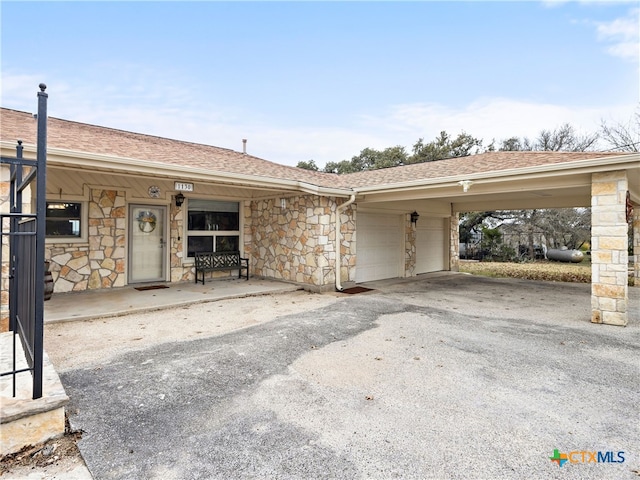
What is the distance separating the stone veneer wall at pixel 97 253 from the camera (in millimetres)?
6703

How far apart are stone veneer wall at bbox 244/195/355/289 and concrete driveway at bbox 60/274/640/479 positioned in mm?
2987

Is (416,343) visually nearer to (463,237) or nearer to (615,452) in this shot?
(615,452)

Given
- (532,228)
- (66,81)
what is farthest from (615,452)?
(532,228)

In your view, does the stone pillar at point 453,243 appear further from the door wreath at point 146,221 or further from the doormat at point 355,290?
the door wreath at point 146,221

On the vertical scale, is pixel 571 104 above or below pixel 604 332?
above

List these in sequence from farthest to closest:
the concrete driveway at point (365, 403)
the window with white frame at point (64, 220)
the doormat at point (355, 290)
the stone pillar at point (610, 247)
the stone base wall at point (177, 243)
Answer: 1. the stone base wall at point (177, 243)
2. the doormat at point (355, 290)
3. the window with white frame at point (64, 220)
4. the stone pillar at point (610, 247)
5. the concrete driveway at point (365, 403)

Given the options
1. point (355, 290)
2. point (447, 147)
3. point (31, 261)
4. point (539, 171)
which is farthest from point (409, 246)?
point (447, 147)

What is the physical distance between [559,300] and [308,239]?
5662 mm

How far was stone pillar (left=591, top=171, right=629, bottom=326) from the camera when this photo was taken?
16.6ft

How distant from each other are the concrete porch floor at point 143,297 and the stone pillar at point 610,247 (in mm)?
5614

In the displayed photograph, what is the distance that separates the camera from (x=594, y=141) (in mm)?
17672

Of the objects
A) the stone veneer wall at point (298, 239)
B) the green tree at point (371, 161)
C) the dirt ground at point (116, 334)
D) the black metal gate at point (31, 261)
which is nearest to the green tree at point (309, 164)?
the green tree at point (371, 161)

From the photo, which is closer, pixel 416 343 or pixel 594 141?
pixel 416 343

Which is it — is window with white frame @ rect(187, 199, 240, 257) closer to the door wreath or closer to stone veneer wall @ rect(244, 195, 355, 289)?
stone veneer wall @ rect(244, 195, 355, 289)
